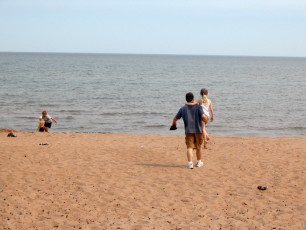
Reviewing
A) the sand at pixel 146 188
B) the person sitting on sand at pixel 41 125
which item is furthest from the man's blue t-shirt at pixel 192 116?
the person sitting on sand at pixel 41 125

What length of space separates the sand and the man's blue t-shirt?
3.48ft

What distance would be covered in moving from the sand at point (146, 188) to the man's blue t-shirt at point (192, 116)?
3.48ft

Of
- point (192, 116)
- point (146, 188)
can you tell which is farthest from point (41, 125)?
point (146, 188)

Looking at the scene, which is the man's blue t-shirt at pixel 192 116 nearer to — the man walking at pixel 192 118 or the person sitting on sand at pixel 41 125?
the man walking at pixel 192 118

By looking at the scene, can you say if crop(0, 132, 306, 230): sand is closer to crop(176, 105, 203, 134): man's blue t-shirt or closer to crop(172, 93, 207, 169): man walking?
crop(172, 93, 207, 169): man walking

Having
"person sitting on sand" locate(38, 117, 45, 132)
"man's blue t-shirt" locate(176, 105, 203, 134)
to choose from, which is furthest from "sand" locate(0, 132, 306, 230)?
"person sitting on sand" locate(38, 117, 45, 132)

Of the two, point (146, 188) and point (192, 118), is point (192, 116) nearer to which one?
point (192, 118)

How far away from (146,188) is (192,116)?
218cm

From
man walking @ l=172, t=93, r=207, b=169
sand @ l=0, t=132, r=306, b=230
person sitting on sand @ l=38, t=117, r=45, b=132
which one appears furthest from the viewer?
person sitting on sand @ l=38, t=117, r=45, b=132

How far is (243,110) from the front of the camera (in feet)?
108

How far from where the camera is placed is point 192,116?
10695 mm

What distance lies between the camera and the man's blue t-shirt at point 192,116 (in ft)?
34.9

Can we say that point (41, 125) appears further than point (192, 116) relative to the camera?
Yes

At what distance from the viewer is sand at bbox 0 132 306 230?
25.5ft
